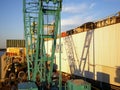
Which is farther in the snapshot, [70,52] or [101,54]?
[70,52]

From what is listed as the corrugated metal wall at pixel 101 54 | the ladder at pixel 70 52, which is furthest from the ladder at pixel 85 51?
the ladder at pixel 70 52

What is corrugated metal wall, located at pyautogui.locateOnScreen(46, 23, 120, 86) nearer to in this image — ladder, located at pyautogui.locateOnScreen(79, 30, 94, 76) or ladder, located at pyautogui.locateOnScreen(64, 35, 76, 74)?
ladder, located at pyautogui.locateOnScreen(79, 30, 94, 76)

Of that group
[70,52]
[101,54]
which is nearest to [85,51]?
[101,54]

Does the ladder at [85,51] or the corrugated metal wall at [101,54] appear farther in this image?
the ladder at [85,51]

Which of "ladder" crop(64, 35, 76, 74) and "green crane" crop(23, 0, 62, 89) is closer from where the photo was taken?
"green crane" crop(23, 0, 62, 89)

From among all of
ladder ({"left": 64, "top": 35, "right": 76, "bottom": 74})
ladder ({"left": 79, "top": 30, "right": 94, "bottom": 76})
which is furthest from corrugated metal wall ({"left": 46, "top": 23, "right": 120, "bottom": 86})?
ladder ({"left": 64, "top": 35, "right": 76, "bottom": 74})

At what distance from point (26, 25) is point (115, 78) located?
34.1 ft

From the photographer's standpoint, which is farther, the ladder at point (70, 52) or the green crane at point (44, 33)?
the ladder at point (70, 52)

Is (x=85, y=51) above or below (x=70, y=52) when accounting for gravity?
above

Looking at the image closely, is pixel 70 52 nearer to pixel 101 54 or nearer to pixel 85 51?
pixel 85 51

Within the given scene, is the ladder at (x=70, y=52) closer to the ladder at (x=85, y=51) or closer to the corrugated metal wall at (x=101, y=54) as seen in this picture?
the corrugated metal wall at (x=101, y=54)

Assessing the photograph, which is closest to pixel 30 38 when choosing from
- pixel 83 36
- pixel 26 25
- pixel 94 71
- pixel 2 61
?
pixel 26 25

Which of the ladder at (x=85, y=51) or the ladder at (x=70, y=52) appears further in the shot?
the ladder at (x=70, y=52)

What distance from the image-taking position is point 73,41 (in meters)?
28.3
